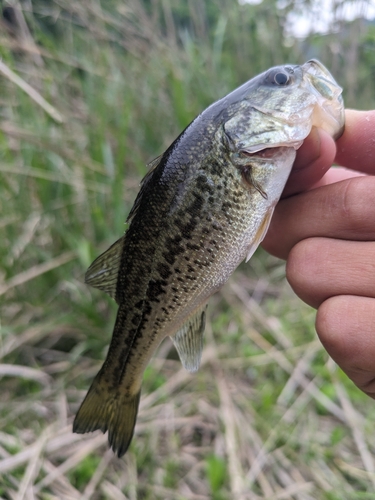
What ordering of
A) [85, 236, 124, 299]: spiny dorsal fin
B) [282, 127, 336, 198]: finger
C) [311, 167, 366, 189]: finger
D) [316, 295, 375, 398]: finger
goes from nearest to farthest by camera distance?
[316, 295, 375, 398]: finger
[282, 127, 336, 198]: finger
[85, 236, 124, 299]: spiny dorsal fin
[311, 167, 366, 189]: finger

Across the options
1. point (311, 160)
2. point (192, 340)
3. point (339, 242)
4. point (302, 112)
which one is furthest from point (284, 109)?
point (192, 340)

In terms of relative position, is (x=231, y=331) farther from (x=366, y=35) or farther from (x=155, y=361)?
(x=366, y=35)

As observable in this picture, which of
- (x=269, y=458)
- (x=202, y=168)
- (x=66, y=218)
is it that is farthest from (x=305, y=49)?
(x=269, y=458)

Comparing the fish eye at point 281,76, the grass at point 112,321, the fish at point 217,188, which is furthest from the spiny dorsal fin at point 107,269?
the grass at point 112,321

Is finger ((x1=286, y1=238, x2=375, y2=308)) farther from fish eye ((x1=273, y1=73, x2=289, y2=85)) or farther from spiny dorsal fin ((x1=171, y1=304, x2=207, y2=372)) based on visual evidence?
fish eye ((x1=273, y1=73, x2=289, y2=85))

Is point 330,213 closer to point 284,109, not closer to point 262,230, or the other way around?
point 262,230

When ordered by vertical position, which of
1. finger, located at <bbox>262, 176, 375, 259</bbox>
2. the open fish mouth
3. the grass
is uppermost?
the open fish mouth

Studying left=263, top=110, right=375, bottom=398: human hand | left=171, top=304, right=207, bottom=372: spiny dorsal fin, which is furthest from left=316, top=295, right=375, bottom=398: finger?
left=171, top=304, right=207, bottom=372: spiny dorsal fin

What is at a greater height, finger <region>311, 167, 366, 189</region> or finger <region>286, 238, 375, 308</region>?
finger <region>311, 167, 366, 189</region>
